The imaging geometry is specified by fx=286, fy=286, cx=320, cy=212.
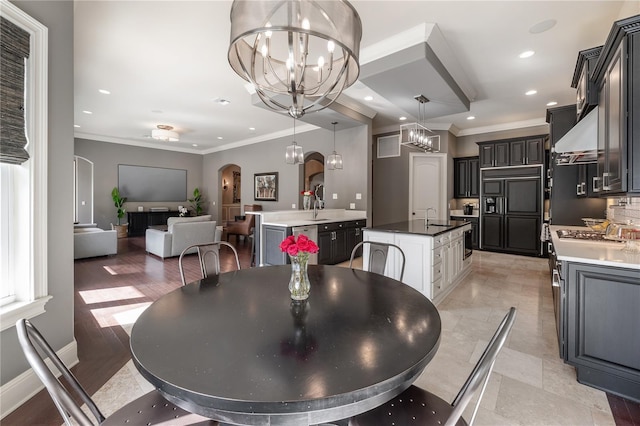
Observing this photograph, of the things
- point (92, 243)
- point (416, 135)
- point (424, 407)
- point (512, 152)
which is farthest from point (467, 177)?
point (92, 243)

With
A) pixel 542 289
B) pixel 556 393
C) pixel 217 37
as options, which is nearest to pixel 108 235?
pixel 217 37

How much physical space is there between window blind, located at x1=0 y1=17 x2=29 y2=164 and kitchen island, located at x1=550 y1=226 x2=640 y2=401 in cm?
357

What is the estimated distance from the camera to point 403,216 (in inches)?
260

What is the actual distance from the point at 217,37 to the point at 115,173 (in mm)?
7391

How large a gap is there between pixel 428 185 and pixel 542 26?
403 cm

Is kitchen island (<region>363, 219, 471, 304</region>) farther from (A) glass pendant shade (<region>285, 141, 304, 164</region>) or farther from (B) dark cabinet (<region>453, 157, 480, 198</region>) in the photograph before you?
(B) dark cabinet (<region>453, 157, 480, 198</region>)

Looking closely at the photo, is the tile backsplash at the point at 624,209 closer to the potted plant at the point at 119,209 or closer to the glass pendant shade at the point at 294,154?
the glass pendant shade at the point at 294,154

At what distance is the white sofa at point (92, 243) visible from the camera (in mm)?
5445

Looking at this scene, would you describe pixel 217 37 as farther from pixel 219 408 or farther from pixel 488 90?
pixel 488 90

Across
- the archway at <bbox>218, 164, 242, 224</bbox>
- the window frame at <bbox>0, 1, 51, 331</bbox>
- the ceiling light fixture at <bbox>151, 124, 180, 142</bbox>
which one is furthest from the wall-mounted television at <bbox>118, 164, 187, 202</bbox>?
the window frame at <bbox>0, 1, 51, 331</bbox>

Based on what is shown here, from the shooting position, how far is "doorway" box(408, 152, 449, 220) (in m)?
6.56

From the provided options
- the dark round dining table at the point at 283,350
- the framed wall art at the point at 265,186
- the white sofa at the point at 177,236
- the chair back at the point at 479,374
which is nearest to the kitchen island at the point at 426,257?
the dark round dining table at the point at 283,350

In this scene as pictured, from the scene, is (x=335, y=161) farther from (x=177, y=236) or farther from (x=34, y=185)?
(x=34, y=185)

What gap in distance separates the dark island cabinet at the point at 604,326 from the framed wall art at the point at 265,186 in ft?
21.5
